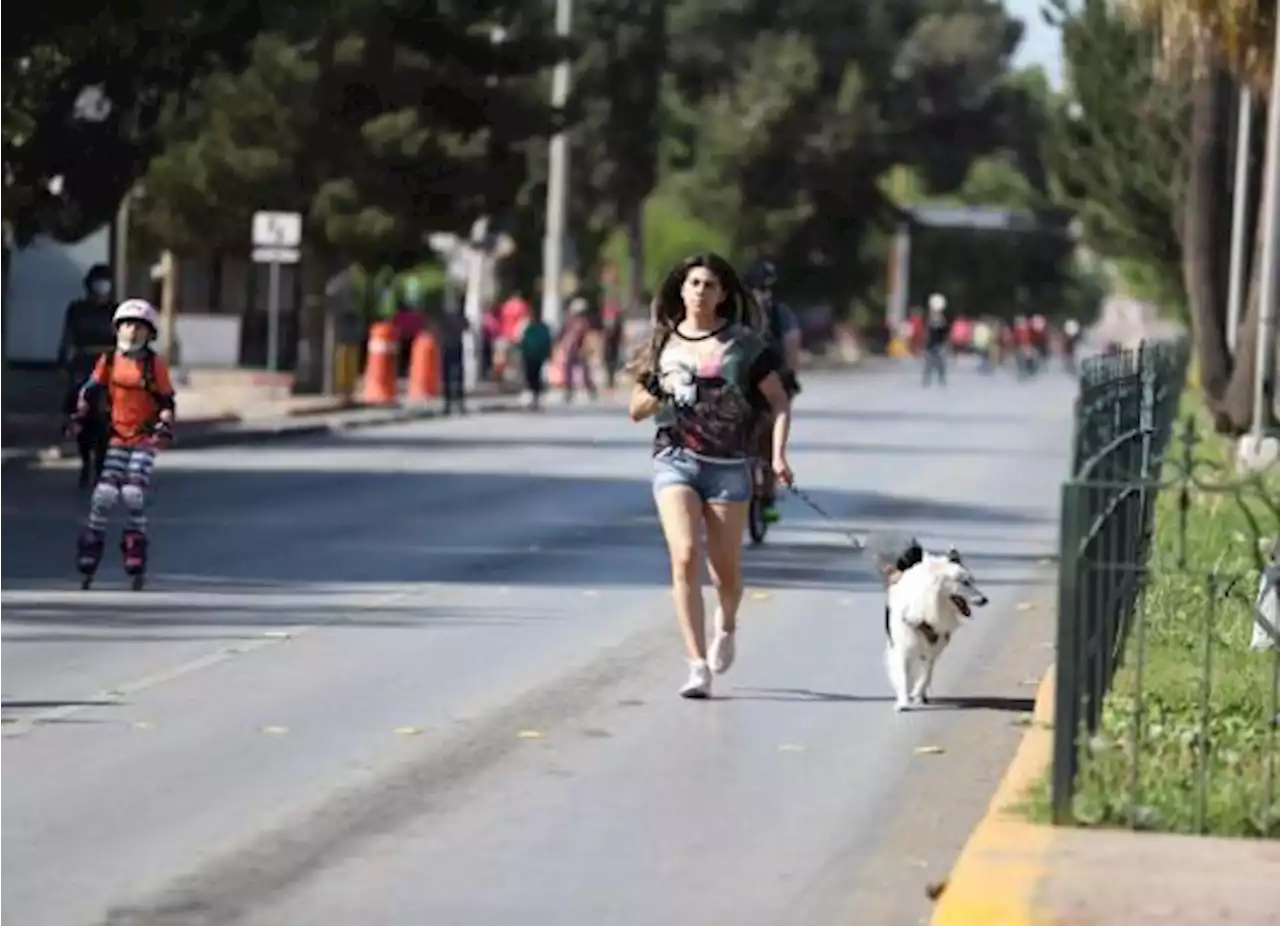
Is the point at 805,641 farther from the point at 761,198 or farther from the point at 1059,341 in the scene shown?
the point at 1059,341

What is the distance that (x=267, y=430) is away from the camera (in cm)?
4172

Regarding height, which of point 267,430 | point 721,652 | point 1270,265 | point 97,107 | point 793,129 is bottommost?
point 267,430

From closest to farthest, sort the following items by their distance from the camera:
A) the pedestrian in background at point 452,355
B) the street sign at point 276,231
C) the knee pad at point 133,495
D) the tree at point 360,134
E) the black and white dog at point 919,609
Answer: the black and white dog at point 919,609
the knee pad at point 133,495
the street sign at point 276,231
the pedestrian in background at point 452,355
the tree at point 360,134

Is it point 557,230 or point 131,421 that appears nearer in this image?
point 131,421

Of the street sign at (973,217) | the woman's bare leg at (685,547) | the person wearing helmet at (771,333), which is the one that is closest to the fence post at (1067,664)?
the woman's bare leg at (685,547)

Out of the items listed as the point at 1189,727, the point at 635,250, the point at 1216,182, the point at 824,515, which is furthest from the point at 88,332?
the point at 635,250

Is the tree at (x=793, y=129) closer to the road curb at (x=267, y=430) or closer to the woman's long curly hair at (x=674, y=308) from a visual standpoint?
the road curb at (x=267, y=430)

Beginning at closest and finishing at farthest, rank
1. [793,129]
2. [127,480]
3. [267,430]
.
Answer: [127,480]
[267,430]
[793,129]

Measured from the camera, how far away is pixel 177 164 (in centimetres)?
5147

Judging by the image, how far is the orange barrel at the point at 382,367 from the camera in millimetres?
52812

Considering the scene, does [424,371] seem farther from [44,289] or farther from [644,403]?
[644,403]

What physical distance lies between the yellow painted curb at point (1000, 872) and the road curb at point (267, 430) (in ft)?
73.2

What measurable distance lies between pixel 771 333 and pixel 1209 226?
39.4 ft

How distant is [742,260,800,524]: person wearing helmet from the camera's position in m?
22.7
